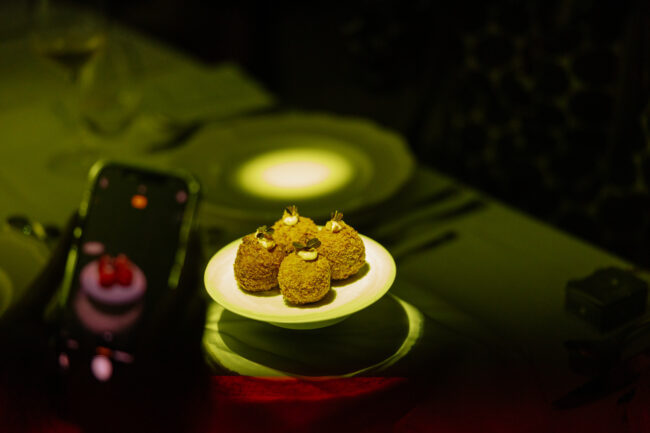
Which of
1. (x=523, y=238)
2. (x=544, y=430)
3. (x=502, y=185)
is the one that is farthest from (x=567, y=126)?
(x=544, y=430)

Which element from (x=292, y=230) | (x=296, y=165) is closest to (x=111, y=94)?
(x=296, y=165)

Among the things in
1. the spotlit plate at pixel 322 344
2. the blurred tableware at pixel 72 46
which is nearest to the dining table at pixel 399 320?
the spotlit plate at pixel 322 344

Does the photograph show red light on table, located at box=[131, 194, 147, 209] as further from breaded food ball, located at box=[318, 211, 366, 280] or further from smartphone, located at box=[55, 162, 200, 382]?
breaded food ball, located at box=[318, 211, 366, 280]

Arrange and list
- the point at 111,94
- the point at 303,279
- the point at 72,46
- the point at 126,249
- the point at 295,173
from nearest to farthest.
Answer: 1. the point at 303,279
2. the point at 126,249
3. the point at 295,173
4. the point at 72,46
5. the point at 111,94

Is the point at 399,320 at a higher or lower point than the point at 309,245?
lower

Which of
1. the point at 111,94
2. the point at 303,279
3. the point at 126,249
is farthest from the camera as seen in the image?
the point at 111,94

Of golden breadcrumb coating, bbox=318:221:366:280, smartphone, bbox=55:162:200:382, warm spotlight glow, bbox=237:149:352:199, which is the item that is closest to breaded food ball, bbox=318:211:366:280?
golden breadcrumb coating, bbox=318:221:366:280

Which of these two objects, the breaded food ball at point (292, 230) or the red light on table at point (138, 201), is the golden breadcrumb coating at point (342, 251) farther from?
the red light on table at point (138, 201)

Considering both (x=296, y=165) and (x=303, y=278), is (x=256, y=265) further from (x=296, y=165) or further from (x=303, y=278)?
(x=296, y=165)

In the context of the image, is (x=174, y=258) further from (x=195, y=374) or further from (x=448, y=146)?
→ (x=448, y=146)
